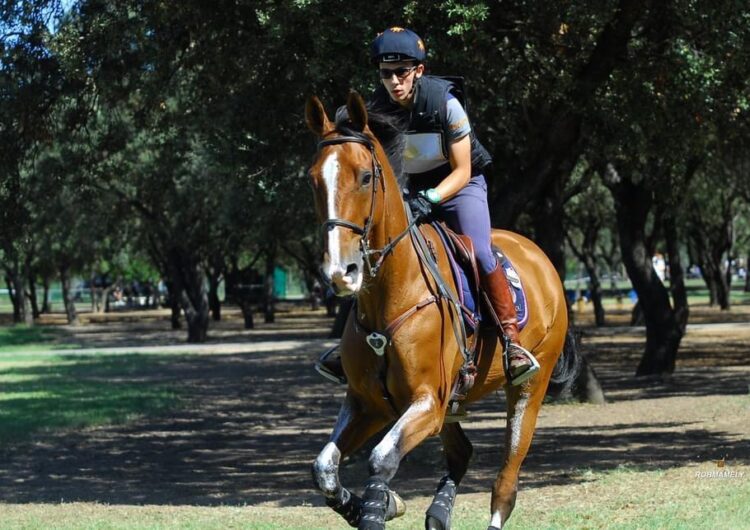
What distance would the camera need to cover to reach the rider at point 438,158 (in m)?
6.68

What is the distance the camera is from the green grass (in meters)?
19.6

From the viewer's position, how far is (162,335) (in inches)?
1964

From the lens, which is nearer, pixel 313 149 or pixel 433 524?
pixel 433 524

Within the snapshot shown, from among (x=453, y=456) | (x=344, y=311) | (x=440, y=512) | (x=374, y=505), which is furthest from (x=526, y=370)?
(x=344, y=311)

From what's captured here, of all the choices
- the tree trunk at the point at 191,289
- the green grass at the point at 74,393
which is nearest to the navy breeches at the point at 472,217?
the green grass at the point at 74,393

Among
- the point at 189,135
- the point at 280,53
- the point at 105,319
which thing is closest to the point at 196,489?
the point at 280,53

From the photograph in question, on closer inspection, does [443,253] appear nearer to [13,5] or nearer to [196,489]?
[196,489]

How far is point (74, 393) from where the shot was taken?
24344 mm

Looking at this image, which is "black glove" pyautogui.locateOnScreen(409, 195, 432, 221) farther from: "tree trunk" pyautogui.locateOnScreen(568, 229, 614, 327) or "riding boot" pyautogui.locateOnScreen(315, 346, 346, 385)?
"tree trunk" pyautogui.locateOnScreen(568, 229, 614, 327)

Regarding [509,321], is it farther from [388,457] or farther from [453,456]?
[388,457]

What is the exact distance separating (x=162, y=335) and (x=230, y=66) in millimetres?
36387

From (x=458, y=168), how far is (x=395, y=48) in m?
0.85

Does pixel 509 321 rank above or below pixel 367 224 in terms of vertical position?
below

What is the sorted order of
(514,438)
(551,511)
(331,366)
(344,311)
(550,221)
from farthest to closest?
(550,221) < (344,311) < (551,511) < (514,438) < (331,366)
